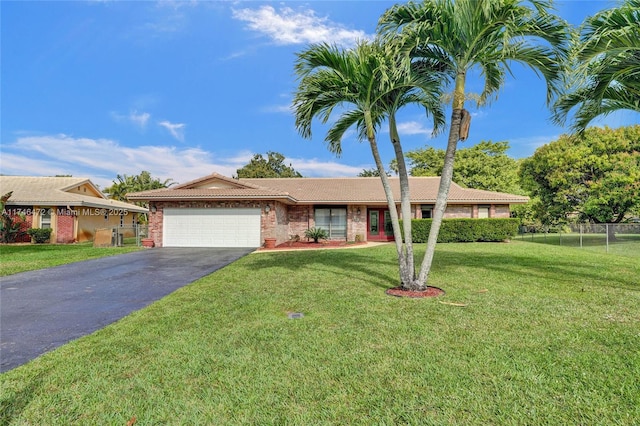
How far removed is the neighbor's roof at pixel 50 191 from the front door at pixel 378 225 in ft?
62.5

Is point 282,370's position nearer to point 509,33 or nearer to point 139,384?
point 139,384

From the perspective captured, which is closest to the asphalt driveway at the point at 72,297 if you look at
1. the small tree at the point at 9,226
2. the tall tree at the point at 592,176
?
the small tree at the point at 9,226

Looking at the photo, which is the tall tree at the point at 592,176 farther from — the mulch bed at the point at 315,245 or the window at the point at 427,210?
the mulch bed at the point at 315,245

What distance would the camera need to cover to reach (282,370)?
326cm

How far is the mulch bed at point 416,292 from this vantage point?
20.9 ft

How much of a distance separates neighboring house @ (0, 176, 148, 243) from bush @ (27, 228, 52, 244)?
31 cm

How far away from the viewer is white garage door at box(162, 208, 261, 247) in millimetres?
17953

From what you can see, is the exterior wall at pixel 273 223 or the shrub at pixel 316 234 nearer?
the exterior wall at pixel 273 223

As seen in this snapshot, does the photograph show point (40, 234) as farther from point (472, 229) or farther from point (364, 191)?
point (472, 229)

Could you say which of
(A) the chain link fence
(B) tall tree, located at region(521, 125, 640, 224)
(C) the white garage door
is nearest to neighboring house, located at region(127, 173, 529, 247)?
(C) the white garage door

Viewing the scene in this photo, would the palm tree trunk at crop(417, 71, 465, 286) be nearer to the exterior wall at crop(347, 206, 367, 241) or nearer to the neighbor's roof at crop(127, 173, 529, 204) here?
the neighbor's roof at crop(127, 173, 529, 204)

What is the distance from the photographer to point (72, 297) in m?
6.55

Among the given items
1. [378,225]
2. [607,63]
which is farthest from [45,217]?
[607,63]

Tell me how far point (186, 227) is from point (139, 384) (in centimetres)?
1621
